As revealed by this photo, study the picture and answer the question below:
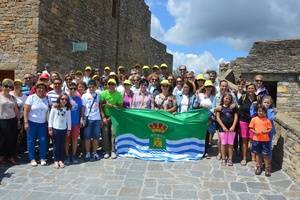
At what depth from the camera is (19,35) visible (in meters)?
11.2

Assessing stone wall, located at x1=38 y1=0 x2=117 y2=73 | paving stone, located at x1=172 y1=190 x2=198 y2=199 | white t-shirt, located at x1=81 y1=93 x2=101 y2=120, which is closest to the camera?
paving stone, located at x1=172 y1=190 x2=198 y2=199

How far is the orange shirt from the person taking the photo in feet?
23.5

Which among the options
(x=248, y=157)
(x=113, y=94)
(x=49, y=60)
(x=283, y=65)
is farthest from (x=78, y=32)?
(x=283, y=65)

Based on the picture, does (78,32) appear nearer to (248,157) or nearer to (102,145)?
(102,145)

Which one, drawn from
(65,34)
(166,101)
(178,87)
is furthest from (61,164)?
(65,34)

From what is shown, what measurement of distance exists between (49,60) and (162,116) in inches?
202

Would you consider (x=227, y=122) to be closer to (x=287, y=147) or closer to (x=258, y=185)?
(x=287, y=147)

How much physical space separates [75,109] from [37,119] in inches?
30.3

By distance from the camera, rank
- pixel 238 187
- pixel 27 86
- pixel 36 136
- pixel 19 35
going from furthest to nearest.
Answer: pixel 19 35 → pixel 27 86 → pixel 36 136 → pixel 238 187

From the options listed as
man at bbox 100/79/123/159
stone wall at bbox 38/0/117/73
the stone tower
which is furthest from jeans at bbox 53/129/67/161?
stone wall at bbox 38/0/117/73

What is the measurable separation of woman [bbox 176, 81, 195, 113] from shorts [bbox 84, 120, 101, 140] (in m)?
1.81

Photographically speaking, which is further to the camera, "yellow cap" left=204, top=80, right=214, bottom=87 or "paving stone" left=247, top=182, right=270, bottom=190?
"yellow cap" left=204, top=80, right=214, bottom=87


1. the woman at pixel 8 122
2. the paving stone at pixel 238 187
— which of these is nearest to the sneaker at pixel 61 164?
the woman at pixel 8 122

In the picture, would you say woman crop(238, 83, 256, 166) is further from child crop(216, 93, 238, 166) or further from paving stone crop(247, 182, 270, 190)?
paving stone crop(247, 182, 270, 190)
